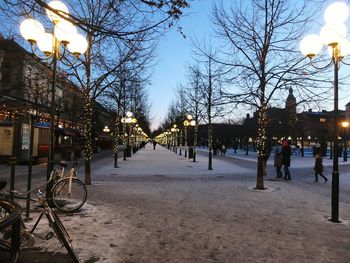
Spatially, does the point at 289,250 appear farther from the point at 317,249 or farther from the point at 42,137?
the point at 42,137

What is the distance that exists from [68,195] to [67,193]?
0.08 meters

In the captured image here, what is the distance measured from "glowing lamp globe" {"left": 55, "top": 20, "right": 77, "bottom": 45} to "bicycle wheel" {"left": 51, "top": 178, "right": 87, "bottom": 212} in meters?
3.21

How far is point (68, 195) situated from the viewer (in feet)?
29.7

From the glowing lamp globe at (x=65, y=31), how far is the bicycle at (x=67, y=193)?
289cm

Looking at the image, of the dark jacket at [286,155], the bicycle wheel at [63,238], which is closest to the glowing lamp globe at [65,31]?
the bicycle wheel at [63,238]

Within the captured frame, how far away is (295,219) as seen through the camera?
8.45 m

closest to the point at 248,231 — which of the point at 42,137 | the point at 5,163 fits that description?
the point at 5,163

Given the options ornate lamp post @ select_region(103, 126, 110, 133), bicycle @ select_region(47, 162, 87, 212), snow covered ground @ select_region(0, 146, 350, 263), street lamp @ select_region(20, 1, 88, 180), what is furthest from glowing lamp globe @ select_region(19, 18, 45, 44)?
ornate lamp post @ select_region(103, 126, 110, 133)

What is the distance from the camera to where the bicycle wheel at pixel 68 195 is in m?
8.72

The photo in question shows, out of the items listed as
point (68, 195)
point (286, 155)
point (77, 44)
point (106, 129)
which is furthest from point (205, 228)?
point (106, 129)

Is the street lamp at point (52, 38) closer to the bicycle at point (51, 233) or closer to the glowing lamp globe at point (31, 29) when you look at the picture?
the glowing lamp globe at point (31, 29)

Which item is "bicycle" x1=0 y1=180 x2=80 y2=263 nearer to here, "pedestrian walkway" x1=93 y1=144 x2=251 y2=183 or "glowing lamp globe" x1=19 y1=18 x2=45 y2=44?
"glowing lamp globe" x1=19 y1=18 x2=45 y2=44

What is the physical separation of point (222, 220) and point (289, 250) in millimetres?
2259

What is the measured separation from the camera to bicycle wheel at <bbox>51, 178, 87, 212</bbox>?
872 cm
